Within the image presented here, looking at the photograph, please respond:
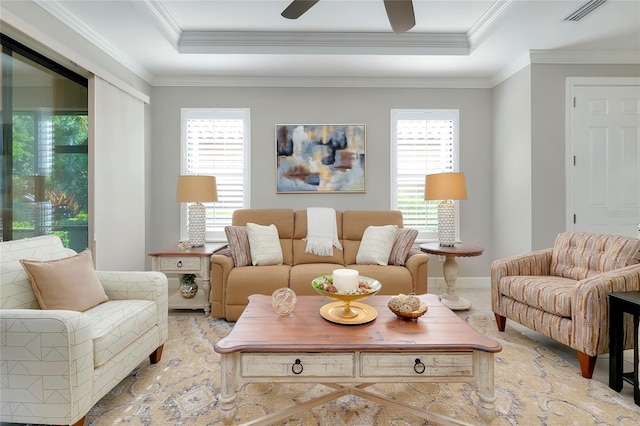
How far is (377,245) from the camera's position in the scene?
335cm

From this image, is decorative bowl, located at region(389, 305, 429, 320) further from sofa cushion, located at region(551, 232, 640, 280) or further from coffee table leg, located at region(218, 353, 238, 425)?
sofa cushion, located at region(551, 232, 640, 280)

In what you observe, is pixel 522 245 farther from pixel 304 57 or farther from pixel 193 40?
pixel 193 40

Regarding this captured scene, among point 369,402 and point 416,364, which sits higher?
point 416,364

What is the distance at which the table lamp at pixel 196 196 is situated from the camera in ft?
11.3

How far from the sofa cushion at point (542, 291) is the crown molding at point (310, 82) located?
2.66m

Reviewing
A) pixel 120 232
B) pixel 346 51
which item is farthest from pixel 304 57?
pixel 120 232

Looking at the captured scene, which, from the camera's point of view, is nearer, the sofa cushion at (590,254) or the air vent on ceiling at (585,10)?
the sofa cushion at (590,254)

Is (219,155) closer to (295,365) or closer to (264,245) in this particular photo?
(264,245)

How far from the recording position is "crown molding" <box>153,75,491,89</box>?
4074 millimetres

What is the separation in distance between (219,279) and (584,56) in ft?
15.1

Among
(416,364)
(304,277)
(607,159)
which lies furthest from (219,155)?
(607,159)

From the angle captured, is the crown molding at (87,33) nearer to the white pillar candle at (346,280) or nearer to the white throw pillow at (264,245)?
the white throw pillow at (264,245)

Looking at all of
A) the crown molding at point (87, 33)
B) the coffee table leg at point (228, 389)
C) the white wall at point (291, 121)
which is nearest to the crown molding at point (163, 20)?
the crown molding at point (87, 33)

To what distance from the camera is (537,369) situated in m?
2.23
